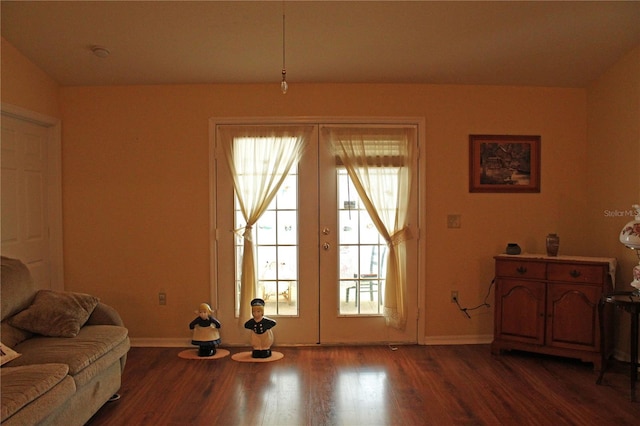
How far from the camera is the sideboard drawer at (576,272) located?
3.55 m

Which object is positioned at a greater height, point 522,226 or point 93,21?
point 93,21

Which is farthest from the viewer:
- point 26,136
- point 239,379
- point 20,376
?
point 26,136

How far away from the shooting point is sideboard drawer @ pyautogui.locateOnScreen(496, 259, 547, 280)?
3.75 meters

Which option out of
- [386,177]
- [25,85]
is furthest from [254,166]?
[25,85]

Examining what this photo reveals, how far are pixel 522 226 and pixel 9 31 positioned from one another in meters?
4.29

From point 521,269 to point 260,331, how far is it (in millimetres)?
2177

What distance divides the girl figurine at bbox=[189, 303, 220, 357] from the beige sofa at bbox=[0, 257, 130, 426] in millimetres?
827

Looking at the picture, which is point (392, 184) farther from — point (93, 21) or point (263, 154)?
point (93, 21)

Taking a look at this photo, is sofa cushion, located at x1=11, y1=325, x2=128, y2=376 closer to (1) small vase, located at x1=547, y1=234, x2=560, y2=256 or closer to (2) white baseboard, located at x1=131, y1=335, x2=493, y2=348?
(2) white baseboard, located at x1=131, y1=335, x2=493, y2=348

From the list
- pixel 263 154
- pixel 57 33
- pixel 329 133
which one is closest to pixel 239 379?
pixel 263 154

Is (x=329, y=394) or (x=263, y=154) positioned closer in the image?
(x=329, y=394)

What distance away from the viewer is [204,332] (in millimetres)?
3877

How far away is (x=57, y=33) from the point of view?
10.8 feet

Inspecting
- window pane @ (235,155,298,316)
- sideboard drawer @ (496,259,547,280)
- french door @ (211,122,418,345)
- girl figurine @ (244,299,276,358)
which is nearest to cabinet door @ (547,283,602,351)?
sideboard drawer @ (496,259,547,280)
